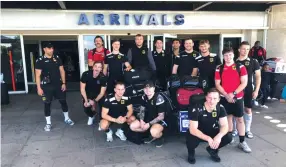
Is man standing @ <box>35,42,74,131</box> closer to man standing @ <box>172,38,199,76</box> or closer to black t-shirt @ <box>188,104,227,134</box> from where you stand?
man standing @ <box>172,38,199,76</box>

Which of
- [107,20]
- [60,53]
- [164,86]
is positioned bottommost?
[164,86]

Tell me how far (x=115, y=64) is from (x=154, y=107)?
3.93 ft

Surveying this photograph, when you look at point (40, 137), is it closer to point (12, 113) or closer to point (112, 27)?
point (12, 113)

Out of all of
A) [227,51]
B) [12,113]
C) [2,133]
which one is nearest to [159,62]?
[227,51]

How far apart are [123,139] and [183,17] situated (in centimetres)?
481

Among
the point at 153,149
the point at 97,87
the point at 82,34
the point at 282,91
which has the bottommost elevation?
the point at 153,149

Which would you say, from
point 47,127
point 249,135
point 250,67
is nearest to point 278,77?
point 249,135

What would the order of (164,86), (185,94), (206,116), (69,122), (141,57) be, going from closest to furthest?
(206,116), (185,94), (141,57), (69,122), (164,86)

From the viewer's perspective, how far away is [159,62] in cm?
466

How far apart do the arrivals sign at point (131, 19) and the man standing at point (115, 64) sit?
9.80ft

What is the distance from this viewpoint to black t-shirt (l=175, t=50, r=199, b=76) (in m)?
4.03

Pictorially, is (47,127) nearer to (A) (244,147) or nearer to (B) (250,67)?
(A) (244,147)

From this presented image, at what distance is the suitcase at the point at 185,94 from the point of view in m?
3.44

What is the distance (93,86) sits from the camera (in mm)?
4215
